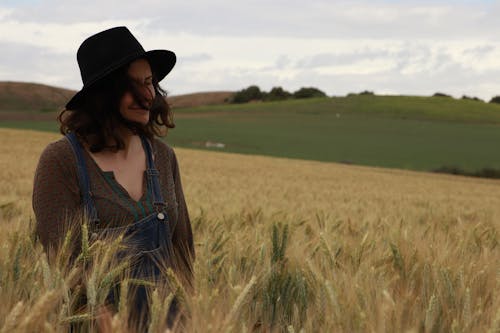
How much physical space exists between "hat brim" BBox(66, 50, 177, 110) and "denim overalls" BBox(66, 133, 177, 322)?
13 cm

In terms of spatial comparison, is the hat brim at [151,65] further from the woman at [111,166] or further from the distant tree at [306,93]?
the distant tree at [306,93]

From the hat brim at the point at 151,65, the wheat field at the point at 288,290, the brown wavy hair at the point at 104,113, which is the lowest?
the wheat field at the point at 288,290

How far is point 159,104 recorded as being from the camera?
2531 millimetres

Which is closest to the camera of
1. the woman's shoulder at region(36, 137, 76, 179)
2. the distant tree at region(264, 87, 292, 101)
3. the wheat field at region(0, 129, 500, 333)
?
the wheat field at region(0, 129, 500, 333)

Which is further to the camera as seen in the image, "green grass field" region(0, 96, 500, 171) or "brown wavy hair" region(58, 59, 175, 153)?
"green grass field" region(0, 96, 500, 171)

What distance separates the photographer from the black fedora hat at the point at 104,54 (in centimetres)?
218

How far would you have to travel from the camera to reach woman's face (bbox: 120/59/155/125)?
222 cm

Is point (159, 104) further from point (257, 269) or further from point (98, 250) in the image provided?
point (98, 250)

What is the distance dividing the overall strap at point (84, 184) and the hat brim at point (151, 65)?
0.15 m

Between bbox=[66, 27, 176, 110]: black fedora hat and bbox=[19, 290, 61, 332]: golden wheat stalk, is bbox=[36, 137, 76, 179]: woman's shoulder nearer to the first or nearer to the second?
bbox=[66, 27, 176, 110]: black fedora hat

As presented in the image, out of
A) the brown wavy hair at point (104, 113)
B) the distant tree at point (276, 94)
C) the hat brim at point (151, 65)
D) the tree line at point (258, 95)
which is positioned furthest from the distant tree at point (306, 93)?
the brown wavy hair at point (104, 113)

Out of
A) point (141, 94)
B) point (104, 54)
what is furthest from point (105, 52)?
point (141, 94)

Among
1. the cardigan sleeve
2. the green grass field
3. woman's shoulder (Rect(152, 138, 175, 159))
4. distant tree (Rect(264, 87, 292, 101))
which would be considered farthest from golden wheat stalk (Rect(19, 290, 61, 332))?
distant tree (Rect(264, 87, 292, 101))

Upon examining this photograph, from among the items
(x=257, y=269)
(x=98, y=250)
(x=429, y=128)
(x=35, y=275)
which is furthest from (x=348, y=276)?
(x=429, y=128)
